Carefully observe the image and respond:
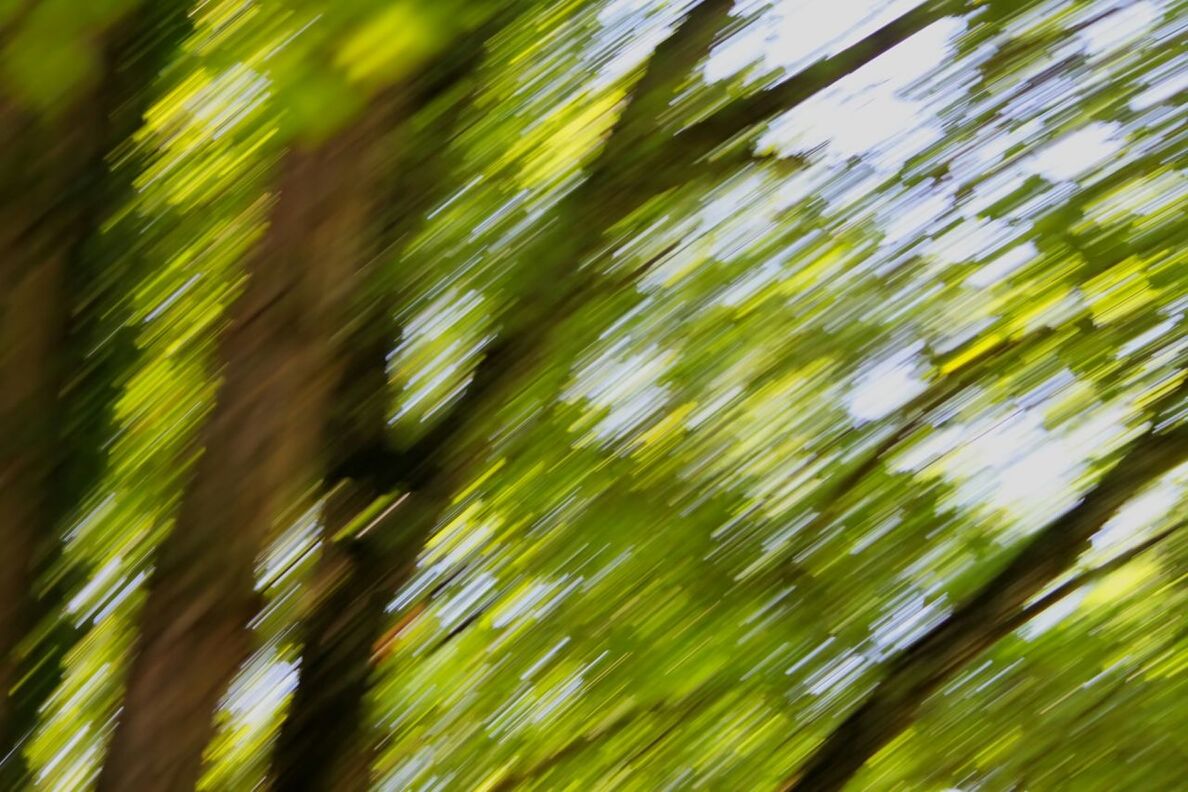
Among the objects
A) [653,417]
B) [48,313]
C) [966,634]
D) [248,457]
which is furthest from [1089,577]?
[48,313]

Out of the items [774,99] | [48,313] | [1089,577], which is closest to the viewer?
[48,313]

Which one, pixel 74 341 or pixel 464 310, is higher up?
pixel 74 341

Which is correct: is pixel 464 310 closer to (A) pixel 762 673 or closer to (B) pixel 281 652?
(B) pixel 281 652

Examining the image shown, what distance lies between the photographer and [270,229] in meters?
1.36

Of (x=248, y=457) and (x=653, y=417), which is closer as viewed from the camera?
(x=248, y=457)

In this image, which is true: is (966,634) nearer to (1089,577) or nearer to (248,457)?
(1089,577)

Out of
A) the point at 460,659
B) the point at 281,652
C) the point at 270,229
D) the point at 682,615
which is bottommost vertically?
the point at 682,615

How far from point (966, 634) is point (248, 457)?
1.25 m

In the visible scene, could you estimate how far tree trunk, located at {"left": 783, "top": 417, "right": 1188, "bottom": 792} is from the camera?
1760mm

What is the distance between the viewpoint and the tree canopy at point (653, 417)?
1.54 metres

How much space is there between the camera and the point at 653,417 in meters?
1.82

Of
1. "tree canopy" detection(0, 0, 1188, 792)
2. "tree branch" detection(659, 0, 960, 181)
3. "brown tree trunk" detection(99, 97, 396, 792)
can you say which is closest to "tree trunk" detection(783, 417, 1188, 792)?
"tree canopy" detection(0, 0, 1188, 792)

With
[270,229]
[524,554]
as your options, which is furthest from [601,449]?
[270,229]

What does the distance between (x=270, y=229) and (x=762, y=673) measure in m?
1.17
